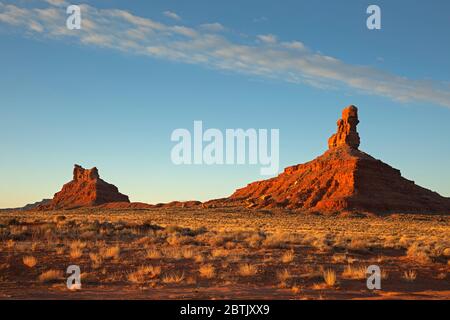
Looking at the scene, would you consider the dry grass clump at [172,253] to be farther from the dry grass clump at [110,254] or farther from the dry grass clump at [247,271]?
the dry grass clump at [247,271]

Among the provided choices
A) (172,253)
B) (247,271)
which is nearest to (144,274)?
(247,271)

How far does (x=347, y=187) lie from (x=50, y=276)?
80822 mm

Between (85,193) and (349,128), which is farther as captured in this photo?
(85,193)

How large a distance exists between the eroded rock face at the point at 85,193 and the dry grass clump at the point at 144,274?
126728 millimetres

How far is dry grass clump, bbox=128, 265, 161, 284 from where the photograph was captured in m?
12.4

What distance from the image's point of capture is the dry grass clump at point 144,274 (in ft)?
40.8

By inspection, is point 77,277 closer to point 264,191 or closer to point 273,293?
point 273,293

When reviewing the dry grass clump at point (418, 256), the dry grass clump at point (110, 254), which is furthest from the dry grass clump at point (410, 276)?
the dry grass clump at point (110, 254)

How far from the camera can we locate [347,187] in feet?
289

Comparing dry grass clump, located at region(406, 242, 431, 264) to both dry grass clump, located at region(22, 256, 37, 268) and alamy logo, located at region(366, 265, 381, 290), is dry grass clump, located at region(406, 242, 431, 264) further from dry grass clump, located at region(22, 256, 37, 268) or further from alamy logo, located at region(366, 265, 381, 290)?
dry grass clump, located at region(22, 256, 37, 268)

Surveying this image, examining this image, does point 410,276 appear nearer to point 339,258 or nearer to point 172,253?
point 339,258

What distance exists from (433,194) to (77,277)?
97.6 m
